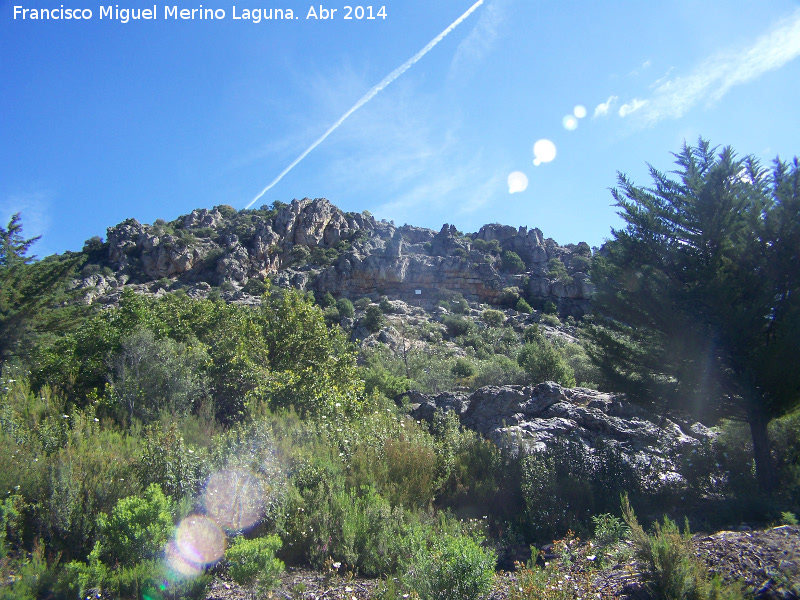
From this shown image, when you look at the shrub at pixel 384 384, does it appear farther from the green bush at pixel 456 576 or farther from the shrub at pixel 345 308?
the shrub at pixel 345 308

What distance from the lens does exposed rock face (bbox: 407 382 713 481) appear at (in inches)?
325

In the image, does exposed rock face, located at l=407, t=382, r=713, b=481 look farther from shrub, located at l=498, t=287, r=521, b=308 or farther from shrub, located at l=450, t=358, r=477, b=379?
shrub, located at l=498, t=287, r=521, b=308

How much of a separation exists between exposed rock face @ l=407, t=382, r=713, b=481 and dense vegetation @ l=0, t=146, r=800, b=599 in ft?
1.74

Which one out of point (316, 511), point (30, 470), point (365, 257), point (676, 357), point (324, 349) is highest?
point (365, 257)

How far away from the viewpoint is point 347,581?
4.26 metres

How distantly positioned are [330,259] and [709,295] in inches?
1954

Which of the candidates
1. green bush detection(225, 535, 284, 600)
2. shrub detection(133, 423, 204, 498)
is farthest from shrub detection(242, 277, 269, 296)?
green bush detection(225, 535, 284, 600)

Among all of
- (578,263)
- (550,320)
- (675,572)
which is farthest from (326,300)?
(675,572)

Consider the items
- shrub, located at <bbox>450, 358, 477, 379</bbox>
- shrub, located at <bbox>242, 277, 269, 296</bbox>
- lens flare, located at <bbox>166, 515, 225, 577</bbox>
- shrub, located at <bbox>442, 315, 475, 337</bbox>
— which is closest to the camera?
lens flare, located at <bbox>166, 515, 225, 577</bbox>

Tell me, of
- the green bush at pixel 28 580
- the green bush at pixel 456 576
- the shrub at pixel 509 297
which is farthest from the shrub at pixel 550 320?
A: the green bush at pixel 28 580

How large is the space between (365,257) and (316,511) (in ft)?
152

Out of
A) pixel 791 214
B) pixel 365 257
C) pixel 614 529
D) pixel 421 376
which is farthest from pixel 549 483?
pixel 365 257

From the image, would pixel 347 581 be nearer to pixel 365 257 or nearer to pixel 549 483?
pixel 549 483

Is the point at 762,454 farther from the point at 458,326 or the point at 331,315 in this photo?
the point at 331,315
